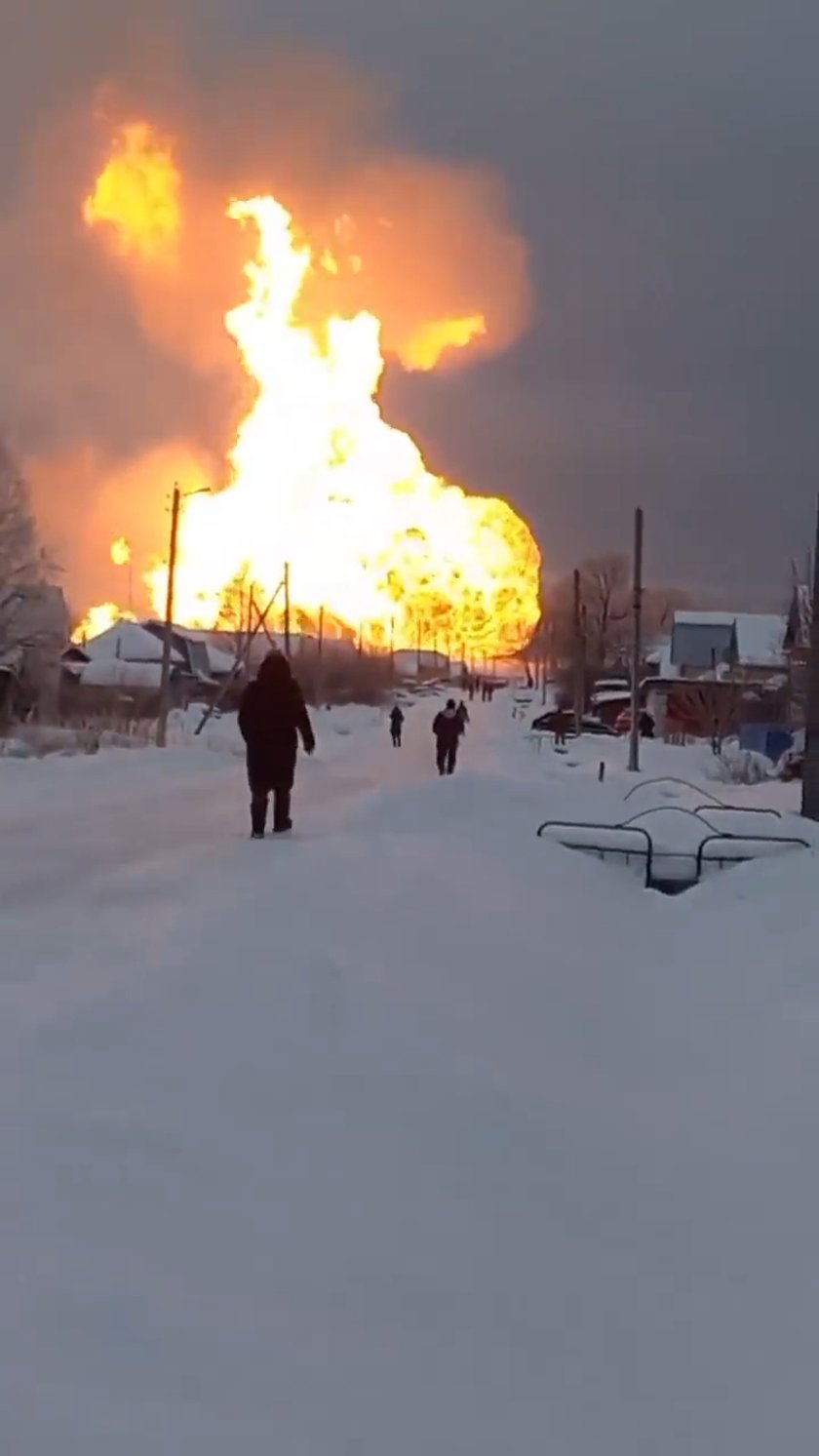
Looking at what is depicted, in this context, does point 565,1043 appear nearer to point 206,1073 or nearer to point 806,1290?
point 206,1073

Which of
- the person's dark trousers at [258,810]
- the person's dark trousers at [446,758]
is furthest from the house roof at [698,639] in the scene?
the person's dark trousers at [258,810]

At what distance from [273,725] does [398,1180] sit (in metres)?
10.3

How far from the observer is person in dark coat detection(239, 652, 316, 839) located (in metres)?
14.9

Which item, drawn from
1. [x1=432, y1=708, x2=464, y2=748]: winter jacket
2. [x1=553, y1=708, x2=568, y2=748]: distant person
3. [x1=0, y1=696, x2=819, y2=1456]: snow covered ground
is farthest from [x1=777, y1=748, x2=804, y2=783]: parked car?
[x1=0, y1=696, x2=819, y2=1456]: snow covered ground

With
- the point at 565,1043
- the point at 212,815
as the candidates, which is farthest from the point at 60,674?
the point at 565,1043

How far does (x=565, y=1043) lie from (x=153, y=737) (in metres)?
35.0

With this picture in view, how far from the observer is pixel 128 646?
82250 mm

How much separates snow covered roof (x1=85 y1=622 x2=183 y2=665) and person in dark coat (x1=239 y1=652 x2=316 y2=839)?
65947mm

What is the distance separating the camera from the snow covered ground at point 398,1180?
11.6ft

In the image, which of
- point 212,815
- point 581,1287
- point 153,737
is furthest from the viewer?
point 153,737

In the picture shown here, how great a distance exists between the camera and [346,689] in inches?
3986

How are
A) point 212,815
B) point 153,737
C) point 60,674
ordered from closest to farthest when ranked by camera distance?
point 212,815
point 153,737
point 60,674

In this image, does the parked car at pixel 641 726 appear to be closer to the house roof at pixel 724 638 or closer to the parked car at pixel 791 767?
the house roof at pixel 724 638

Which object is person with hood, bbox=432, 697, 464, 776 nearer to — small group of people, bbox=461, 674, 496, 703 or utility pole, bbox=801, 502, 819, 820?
utility pole, bbox=801, 502, 819, 820
